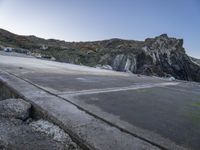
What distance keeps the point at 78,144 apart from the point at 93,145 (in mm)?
166

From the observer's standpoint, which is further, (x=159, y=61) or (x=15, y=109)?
(x=159, y=61)

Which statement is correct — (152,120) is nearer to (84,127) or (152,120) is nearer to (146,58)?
(84,127)

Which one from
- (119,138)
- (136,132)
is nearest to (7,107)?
(119,138)

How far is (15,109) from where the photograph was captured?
206 cm

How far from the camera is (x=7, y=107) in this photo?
6.75ft

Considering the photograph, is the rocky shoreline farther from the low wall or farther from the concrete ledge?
the low wall

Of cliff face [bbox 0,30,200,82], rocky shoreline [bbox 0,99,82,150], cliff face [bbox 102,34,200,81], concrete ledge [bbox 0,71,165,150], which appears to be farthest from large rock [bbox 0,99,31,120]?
cliff face [bbox 102,34,200,81]

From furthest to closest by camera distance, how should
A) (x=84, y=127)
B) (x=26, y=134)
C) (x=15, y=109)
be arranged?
1. (x=15, y=109)
2. (x=84, y=127)
3. (x=26, y=134)

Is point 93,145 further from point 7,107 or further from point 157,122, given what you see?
point 7,107

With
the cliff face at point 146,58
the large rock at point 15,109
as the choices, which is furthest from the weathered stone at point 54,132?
the cliff face at point 146,58

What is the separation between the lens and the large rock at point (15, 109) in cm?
197

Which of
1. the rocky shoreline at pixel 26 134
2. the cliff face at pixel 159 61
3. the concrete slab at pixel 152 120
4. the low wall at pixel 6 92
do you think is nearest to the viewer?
the rocky shoreline at pixel 26 134

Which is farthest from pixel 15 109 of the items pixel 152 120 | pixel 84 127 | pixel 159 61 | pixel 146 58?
pixel 159 61

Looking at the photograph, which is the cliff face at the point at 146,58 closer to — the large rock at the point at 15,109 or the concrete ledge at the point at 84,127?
the concrete ledge at the point at 84,127
